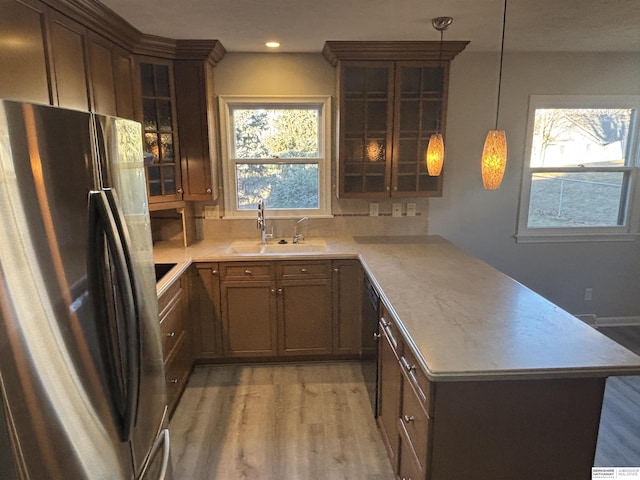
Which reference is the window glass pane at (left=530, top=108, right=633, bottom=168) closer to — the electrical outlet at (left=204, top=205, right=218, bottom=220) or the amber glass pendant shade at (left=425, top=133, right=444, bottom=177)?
the amber glass pendant shade at (left=425, top=133, right=444, bottom=177)

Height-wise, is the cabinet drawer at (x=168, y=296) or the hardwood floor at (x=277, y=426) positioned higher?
the cabinet drawer at (x=168, y=296)

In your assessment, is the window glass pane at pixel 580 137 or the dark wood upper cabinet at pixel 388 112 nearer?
the dark wood upper cabinet at pixel 388 112

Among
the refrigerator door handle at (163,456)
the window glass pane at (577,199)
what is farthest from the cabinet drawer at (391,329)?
the window glass pane at (577,199)

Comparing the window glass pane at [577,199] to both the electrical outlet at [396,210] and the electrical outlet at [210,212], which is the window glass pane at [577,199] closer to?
the electrical outlet at [396,210]

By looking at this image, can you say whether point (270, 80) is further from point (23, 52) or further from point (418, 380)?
point (418, 380)

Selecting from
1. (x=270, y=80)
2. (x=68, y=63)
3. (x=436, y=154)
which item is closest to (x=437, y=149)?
(x=436, y=154)

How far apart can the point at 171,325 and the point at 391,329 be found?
54.4 inches

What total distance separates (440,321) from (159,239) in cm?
248

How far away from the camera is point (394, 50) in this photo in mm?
3062

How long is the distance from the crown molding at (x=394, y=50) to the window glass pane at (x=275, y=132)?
22.7 inches

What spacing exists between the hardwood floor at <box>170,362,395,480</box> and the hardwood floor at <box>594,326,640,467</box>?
1194 millimetres

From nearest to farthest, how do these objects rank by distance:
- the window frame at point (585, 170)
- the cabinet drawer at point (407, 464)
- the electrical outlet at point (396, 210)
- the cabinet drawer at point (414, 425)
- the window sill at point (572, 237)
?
the cabinet drawer at point (414, 425) → the cabinet drawer at point (407, 464) → the window frame at point (585, 170) → the electrical outlet at point (396, 210) → the window sill at point (572, 237)

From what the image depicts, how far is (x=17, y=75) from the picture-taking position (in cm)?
150

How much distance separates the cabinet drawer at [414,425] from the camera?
1521 millimetres
